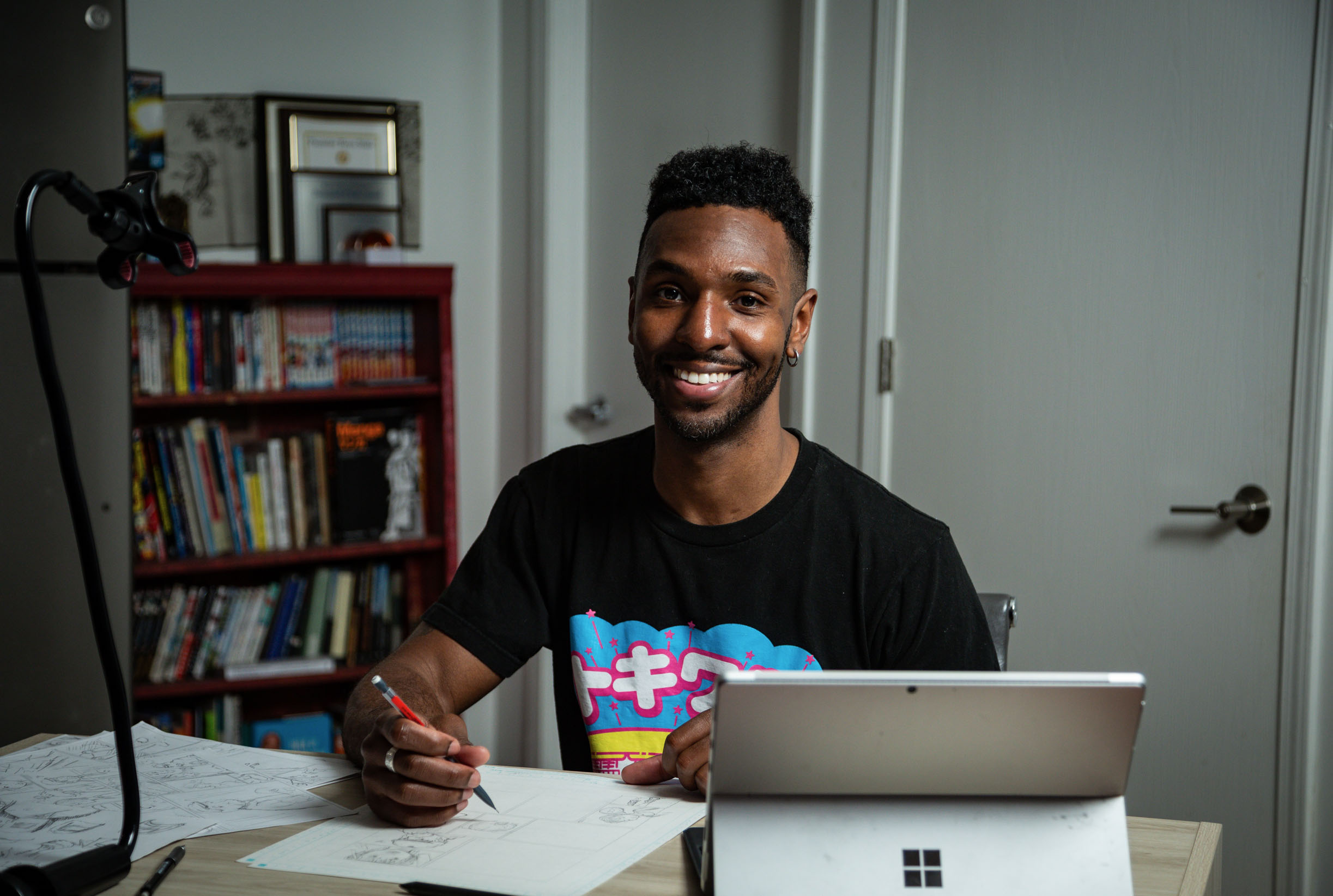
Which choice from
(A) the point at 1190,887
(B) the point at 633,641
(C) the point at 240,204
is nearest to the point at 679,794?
(B) the point at 633,641

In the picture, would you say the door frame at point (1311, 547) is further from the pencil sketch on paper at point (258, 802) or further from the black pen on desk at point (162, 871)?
the black pen on desk at point (162, 871)

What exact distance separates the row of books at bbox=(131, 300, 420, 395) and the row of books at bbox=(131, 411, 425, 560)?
4.4 inches

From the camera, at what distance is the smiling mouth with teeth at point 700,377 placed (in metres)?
1.39

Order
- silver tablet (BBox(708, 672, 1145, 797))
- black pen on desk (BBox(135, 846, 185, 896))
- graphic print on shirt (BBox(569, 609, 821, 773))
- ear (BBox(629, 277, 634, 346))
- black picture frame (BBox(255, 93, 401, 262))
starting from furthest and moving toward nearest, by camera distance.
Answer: black picture frame (BBox(255, 93, 401, 262)), ear (BBox(629, 277, 634, 346)), graphic print on shirt (BBox(569, 609, 821, 773)), black pen on desk (BBox(135, 846, 185, 896)), silver tablet (BBox(708, 672, 1145, 797))

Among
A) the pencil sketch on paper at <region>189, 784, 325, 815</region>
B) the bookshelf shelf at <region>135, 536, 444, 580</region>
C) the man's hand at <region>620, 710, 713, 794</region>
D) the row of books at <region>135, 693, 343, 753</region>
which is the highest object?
the man's hand at <region>620, 710, 713, 794</region>

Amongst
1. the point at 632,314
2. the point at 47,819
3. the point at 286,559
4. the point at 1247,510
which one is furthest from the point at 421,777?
the point at 286,559

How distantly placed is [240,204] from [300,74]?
1.30 feet

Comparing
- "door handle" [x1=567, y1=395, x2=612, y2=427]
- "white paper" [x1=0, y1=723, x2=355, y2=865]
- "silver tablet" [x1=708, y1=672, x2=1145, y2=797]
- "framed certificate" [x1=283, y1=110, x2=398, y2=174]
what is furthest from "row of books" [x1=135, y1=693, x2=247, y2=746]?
"silver tablet" [x1=708, y1=672, x2=1145, y2=797]

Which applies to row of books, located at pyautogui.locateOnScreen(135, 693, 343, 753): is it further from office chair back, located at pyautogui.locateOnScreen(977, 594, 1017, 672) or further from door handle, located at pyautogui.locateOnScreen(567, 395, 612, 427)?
office chair back, located at pyautogui.locateOnScreen(977, 594, 1017, 672)

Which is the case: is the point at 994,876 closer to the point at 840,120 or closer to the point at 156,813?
the point at 156,813

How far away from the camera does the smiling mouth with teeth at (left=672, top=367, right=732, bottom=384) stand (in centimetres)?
139

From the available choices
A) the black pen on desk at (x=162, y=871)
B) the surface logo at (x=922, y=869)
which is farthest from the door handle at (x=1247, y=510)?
the black pen on desk at (x=162, y=871)

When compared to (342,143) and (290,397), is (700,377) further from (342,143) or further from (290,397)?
(342,143)

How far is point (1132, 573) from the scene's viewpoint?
2.02 meters
